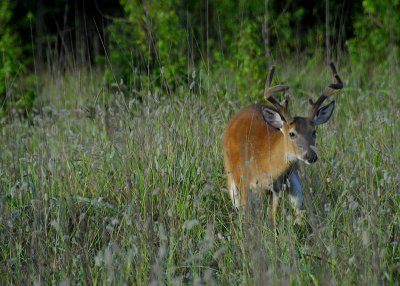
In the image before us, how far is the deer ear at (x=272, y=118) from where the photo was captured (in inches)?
215

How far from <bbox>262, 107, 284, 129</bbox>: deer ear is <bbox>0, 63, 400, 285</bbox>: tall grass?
1.26ft

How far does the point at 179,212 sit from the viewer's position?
15.0 feet

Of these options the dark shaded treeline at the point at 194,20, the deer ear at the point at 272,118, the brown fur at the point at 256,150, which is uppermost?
the deer ear at the point at 272,118

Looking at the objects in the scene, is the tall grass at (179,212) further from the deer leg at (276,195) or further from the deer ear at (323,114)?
the deer ear at (323,114)

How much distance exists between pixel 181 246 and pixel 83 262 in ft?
1.74

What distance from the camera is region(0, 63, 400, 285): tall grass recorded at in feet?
11.9

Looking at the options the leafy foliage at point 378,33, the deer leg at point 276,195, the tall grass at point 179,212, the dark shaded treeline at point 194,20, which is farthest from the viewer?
the dark shaded treeline at point 194,20

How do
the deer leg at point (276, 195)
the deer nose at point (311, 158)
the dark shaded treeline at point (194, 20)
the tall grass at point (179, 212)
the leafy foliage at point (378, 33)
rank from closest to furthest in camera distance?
the tall grass at point (179, 212), the deer nose at point (311, 158), the deer leg at point (276, 195), the leafy foliage at point (378, 33), the dark shaded treeline at point (194, 20)

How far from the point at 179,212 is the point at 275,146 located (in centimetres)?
123

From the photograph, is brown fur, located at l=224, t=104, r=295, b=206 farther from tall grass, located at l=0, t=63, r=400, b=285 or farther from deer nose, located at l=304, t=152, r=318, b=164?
deer nose, located at l=304, t=152, r=318, b=164

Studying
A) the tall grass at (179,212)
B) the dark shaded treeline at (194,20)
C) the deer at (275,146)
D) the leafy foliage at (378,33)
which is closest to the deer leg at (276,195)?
the deer at (275,146)

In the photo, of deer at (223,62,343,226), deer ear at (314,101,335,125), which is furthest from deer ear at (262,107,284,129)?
deer ear at (314,101,335,125)

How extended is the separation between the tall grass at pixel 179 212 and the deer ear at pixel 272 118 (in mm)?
384

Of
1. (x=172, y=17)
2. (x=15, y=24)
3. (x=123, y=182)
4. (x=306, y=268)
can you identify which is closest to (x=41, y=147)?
(x=123, y=182)
